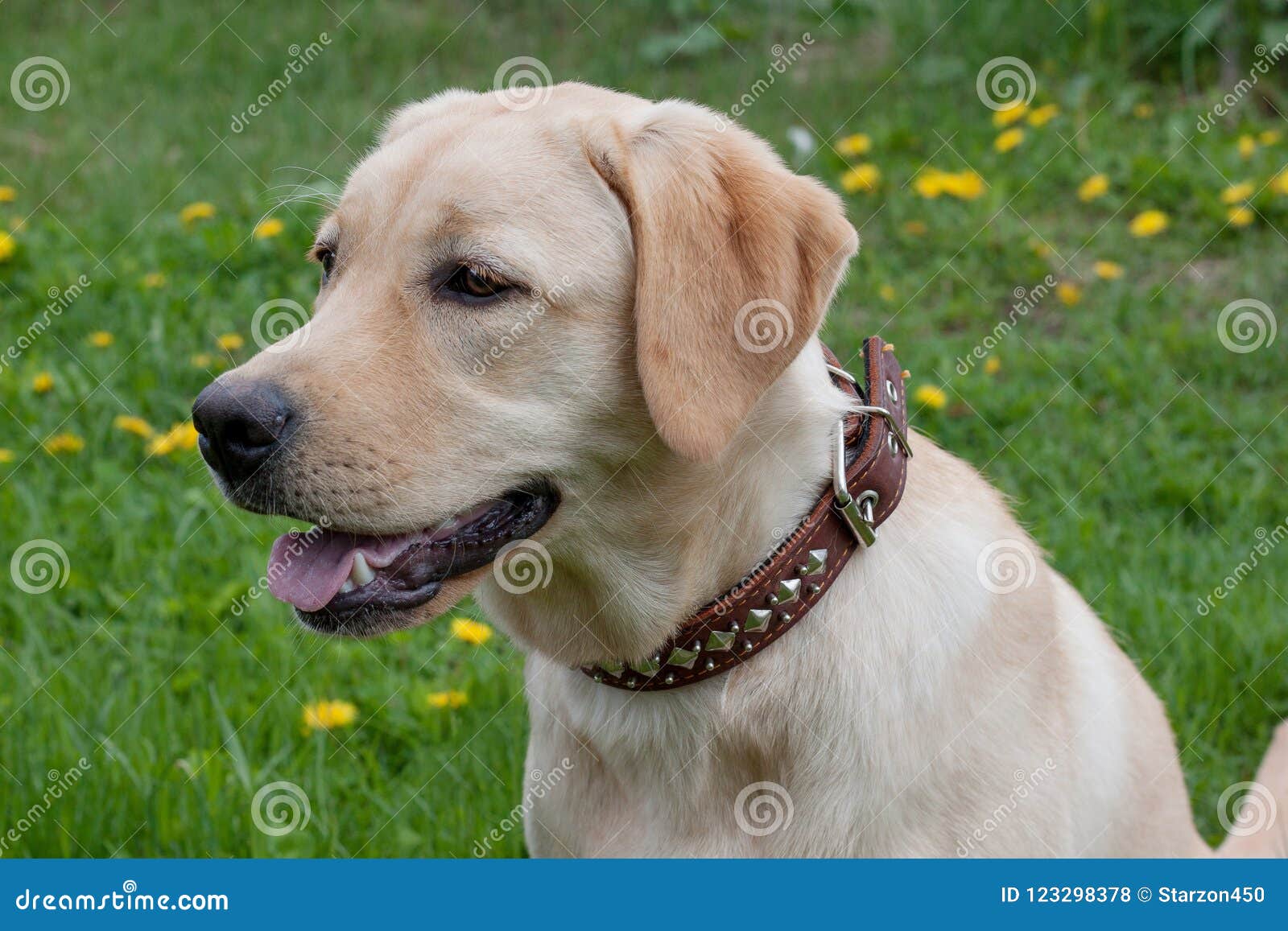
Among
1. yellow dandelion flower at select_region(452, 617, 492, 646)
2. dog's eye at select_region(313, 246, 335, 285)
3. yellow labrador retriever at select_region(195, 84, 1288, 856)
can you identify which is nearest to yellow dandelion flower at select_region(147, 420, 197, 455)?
yellow dandelion flower at select_region(452, 617, 492, 646)

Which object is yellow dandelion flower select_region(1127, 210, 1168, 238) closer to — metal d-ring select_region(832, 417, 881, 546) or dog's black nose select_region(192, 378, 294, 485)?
metal d-ring select_region(832, 417, 881, 546)

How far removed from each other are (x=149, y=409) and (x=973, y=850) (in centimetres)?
392

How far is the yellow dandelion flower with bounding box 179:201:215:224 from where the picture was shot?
21.2 ft

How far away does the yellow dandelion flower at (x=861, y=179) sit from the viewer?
20.7ft

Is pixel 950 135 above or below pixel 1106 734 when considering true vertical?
above

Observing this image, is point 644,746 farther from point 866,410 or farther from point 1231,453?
point 1231,453

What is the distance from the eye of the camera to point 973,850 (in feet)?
8.54

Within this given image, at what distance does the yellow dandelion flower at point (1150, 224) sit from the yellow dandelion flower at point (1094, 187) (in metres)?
0.23


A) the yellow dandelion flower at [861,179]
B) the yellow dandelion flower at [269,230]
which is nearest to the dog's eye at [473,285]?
the yellow dandelion flower at [269,230]

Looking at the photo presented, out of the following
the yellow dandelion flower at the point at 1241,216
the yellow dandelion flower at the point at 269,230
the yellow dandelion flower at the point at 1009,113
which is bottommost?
the yellow dandelion flower at the point at 269,230

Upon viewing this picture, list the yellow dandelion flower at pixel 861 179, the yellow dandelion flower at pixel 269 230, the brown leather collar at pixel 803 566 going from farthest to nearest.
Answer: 1. the yellow dandelion flower at pixel 861 179
2. the yellow dandelion flower at pixel 269 230
3. the brown leather collar at pixel 803 566

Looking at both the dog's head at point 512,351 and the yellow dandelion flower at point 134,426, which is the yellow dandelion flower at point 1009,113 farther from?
the dog's head at point 512,351

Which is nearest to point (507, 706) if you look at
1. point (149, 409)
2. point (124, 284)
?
point (149, 409)

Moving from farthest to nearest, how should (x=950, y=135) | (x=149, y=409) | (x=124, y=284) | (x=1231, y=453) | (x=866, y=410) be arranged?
1. (x=950, y=135)
2. (x=124, y=284)
3. (x=149, y=409)
4. (x=1231, y=453)
5. (x=866, y=410)
